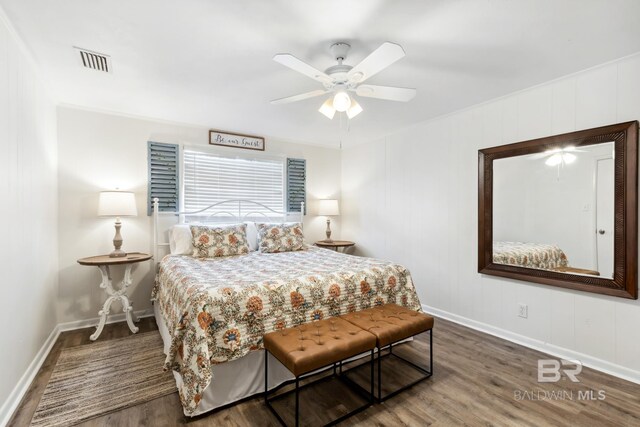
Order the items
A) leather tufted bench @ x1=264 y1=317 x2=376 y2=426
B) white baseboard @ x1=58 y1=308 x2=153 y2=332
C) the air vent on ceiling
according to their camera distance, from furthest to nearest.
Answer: white baseboard @ x1=58 y1=308 x2=153 y2=332 < the air vent on ceiling < leather tufted bench @ x1=264 y1=317 x2=376 y2=426

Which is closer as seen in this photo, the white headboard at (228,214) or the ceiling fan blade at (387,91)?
the ceiling fan blade at (387,91)

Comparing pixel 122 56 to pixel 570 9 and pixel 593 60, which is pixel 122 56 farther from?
pixel 593 60

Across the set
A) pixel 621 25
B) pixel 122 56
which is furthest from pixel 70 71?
pixel 621 25

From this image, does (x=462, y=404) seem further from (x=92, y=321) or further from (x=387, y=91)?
(x=92, y=321)

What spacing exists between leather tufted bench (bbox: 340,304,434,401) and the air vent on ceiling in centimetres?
266

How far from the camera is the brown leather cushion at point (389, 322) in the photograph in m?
2.04

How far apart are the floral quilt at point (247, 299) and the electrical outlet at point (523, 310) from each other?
103 cm

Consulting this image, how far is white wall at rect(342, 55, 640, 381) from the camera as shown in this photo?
236 cm

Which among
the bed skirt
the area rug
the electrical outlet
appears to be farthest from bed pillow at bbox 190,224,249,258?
the electrical outlet

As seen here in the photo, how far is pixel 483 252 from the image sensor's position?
125 inches

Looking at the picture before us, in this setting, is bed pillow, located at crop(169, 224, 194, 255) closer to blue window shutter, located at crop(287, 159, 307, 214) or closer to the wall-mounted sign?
→ the wall-mounted sign

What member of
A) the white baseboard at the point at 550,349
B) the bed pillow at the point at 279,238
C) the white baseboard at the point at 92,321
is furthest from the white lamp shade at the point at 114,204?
the white baseboard at the point at 550,349

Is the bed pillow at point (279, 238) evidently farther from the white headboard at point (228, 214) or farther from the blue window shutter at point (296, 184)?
the blue window shutter at point (296, 184)

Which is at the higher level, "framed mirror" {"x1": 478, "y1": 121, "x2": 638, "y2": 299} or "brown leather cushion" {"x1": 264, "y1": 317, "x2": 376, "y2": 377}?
"framed mirror" {"x1": 478, "y1": 121, "x2": 638, "y2": 299}
